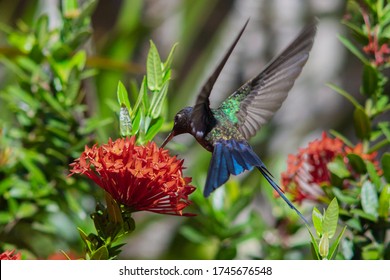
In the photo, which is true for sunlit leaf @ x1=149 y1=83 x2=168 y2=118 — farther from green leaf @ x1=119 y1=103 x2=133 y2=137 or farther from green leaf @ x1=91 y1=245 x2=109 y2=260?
green leaf @ x1=91 y1=245 x2=109 y2=260

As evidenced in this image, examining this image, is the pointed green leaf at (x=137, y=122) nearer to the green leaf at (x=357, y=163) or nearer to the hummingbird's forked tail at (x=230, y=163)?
the hummingbird's forked tail at (x=230, y=163)

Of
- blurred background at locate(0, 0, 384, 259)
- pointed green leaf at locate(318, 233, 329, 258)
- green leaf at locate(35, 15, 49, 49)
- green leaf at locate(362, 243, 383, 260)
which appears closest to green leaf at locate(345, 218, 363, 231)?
green leaf at locate(362, 243, 383, 260)

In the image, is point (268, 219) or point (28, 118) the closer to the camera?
point (28, 118)

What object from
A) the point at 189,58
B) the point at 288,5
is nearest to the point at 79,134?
the point at 288,5

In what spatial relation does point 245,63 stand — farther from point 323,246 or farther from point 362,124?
point 323,246

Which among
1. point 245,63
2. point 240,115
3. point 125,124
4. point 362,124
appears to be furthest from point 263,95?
point 245,63
